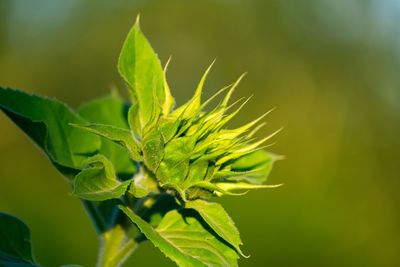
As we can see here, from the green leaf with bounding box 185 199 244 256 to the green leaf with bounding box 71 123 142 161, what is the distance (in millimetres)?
117

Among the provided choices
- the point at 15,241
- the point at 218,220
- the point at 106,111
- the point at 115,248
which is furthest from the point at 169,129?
the point at 106,111

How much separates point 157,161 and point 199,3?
27.0 feet

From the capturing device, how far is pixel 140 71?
1.37 m

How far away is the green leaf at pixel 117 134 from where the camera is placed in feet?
3.91

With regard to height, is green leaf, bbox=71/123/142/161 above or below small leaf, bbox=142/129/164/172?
above

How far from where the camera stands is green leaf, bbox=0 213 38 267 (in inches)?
54.1

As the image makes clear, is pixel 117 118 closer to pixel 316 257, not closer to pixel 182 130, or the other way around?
pixel 182 130

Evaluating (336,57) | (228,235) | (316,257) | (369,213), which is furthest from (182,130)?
(336,57)

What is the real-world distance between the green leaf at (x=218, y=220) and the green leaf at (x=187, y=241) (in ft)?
0.12

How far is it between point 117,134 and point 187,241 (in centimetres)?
22

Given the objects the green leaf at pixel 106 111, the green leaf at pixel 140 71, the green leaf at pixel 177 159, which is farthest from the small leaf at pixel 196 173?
the green leaf at pixel 106 111

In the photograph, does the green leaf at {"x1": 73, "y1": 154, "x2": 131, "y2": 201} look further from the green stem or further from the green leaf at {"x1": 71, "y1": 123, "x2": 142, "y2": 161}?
the green stem

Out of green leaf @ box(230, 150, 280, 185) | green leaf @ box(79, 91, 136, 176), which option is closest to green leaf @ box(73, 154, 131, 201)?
green leaf @ box(230, 150, 280, 185)

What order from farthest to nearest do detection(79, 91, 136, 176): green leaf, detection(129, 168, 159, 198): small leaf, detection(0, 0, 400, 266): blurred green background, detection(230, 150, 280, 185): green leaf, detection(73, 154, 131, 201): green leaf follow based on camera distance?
detection(0, 0, 400, 266): blurred green background, detection(79, 91, 136, 176): green leaf, detection(230, 150, 280, 185): green leaf, detection(129, 168, 159, 198): small leaf, detection(73, 154, 131, 201): green leaf
